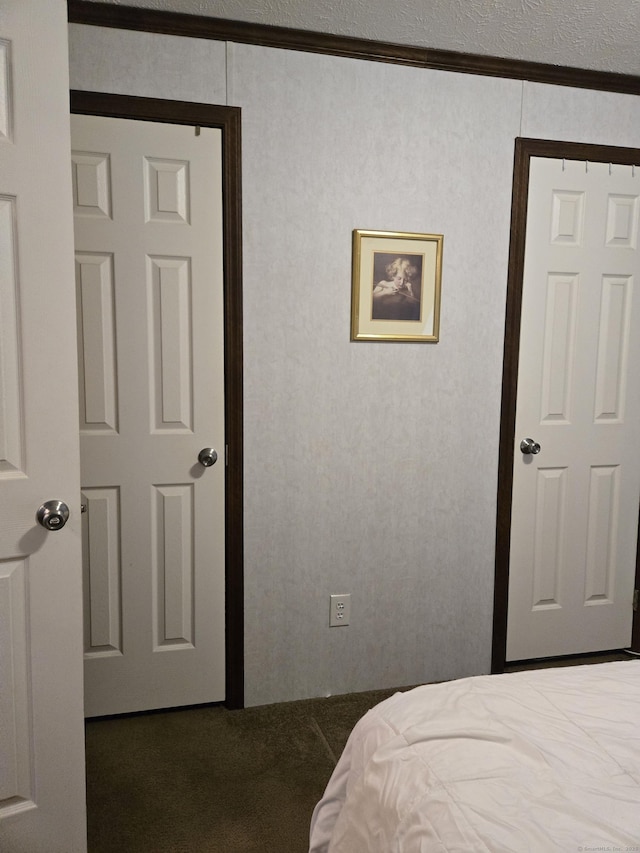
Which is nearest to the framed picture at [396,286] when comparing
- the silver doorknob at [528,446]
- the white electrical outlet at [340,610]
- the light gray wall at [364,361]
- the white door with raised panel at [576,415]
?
the light gray wall at [364,361]

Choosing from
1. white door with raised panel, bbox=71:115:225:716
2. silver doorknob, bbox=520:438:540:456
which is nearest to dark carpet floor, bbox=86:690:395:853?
white door with raised panel, bbox=71:115:225:716

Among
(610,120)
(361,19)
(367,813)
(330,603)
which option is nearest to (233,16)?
(361,19)

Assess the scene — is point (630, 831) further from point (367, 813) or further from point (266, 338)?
point (266, 338)

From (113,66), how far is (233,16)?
16.8 inches

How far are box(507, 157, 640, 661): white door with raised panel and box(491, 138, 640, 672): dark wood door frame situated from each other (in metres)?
0.04

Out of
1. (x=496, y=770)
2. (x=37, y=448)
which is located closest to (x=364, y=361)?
(x=37, y=448)

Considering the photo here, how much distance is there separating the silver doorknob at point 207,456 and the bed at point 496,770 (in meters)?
1.27

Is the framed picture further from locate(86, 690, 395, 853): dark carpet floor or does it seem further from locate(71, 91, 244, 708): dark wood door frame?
locate(86, 690, 395, 853): dark carpet floor

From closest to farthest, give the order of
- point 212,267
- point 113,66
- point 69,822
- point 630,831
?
point 630,831 → point 69,822 → point 113,66 → point 212,267

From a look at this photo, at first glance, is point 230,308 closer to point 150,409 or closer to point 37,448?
point 150,409

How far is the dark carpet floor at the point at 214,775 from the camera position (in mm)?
1913

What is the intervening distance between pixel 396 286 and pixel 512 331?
1.70 ft

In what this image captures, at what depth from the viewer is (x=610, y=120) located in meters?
2.76

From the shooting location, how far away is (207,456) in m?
2.48
